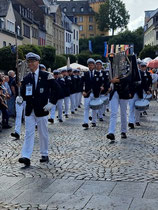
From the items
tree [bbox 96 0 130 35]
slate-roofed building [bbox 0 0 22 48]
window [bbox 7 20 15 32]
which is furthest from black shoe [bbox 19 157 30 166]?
tree [bbox 96 0 130 35]

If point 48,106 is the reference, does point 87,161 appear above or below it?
below

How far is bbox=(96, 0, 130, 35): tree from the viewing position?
99250 millimetres

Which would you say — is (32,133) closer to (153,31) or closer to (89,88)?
(89,88)

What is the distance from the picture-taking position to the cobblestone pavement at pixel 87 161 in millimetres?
6359

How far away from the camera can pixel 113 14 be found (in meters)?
99.6

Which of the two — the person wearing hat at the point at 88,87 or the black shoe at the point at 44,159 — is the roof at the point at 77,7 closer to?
the person wearing hat at the point at 88,87

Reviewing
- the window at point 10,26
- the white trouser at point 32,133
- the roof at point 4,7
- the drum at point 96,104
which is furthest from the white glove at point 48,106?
the window at point 10,26

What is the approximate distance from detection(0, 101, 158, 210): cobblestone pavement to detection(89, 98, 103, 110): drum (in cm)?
87

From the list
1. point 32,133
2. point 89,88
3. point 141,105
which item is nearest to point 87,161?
point 32,133

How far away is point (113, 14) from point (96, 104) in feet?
295

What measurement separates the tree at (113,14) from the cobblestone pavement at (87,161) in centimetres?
9030

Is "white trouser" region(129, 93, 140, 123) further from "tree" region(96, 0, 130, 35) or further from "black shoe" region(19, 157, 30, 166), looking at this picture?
"tree" region(96, 0, 130, 35)

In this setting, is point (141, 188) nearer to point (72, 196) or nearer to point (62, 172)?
point (72, 196)

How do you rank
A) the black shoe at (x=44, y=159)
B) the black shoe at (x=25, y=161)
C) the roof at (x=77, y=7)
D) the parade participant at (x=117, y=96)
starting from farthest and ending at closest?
1. the roof at (x=77, y=7)
2. the parade participant at (x=117, y=96)
3. the black shoe at (x=44, y=159)
4. the black shoe at (x=25, y=161)
